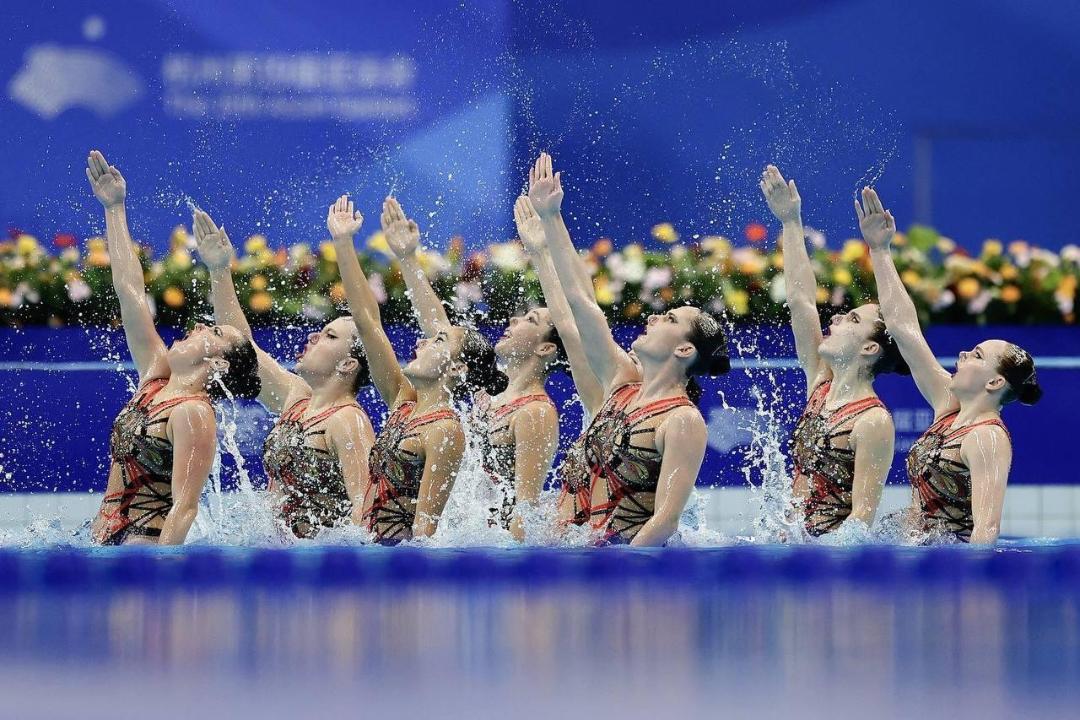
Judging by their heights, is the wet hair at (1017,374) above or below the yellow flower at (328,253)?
below

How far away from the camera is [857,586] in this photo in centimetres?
382

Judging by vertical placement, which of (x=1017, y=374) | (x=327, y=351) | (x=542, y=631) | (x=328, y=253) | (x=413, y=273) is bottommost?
(x=542, y=631)

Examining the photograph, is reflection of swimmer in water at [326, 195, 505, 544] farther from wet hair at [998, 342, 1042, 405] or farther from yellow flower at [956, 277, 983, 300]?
yellow flower at [956, 277, 983, 300]

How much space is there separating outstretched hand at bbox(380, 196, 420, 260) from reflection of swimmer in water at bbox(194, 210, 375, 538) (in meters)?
0.33

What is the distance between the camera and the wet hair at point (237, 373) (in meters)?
5.44

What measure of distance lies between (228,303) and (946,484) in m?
2.55

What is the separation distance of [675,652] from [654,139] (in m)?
7.60

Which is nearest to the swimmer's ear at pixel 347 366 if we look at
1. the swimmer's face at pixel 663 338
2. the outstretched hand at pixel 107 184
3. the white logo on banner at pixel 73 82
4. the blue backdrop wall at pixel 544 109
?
the outstretched hand at pixel 107 184

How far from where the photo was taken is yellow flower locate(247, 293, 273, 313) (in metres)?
8.05

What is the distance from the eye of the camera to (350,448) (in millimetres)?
5637

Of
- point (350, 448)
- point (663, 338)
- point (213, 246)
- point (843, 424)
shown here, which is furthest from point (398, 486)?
point (843, 424)

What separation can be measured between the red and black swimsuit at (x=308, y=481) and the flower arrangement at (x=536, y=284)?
7.97 feet

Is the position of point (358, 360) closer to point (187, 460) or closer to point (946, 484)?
point (187, 460)

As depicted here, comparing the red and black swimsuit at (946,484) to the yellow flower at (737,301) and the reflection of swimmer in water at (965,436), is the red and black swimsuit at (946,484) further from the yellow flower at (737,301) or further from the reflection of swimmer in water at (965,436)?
the yellow flower at (737,301)
